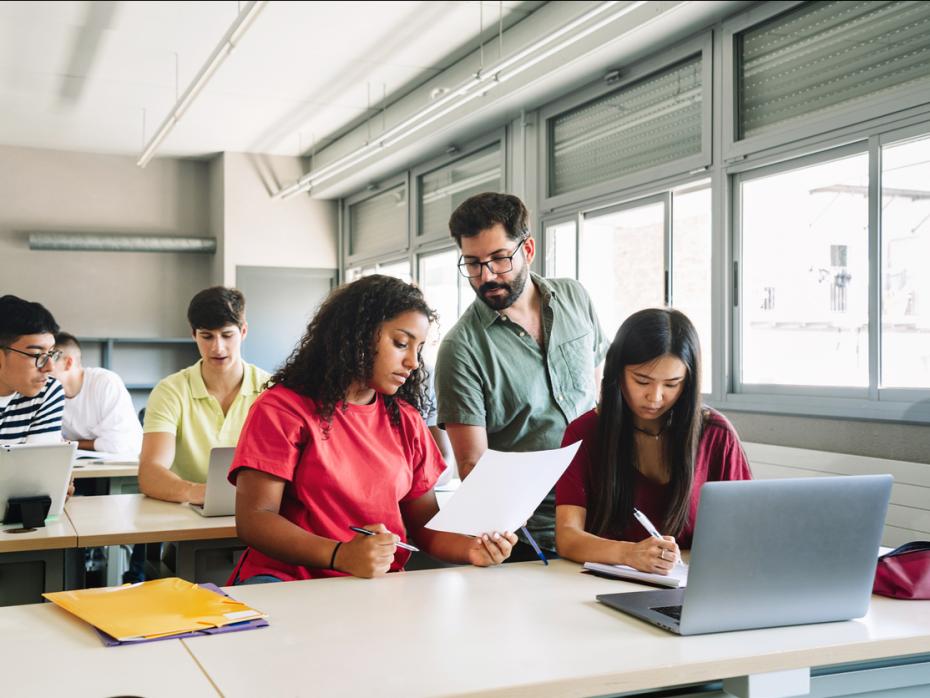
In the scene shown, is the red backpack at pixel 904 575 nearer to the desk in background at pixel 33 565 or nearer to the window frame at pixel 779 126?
the desk in background at pixel 33 565

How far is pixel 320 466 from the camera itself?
1995 mm

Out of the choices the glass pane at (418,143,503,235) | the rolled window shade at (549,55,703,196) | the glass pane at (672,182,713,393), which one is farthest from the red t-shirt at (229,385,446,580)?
the glass pane at (418,143,503,235)


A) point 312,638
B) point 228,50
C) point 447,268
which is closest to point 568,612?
point 312,638

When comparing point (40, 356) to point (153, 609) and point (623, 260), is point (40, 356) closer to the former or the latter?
point (153, 609)

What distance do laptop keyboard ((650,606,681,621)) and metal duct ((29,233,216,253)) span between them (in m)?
8.03

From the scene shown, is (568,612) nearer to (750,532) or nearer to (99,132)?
(750,532)

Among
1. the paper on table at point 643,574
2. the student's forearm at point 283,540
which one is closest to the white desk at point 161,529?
the student's forearm at point 283,540

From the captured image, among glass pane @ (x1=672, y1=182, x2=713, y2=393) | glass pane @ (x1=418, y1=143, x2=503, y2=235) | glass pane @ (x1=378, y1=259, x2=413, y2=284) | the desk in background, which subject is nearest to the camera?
the desk in background

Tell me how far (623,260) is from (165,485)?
3.36 m

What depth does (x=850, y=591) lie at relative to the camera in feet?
5.25

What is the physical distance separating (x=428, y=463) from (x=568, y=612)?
66 centimetres

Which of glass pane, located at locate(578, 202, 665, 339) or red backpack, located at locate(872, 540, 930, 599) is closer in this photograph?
red backpack, located at locate(872, 540, 930, 599)

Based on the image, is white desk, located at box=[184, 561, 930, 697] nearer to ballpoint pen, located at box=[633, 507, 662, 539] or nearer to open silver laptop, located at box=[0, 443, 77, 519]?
ballpoint pen, located at box=[633, 507, 662, 539]

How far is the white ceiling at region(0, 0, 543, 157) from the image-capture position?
5.40m
